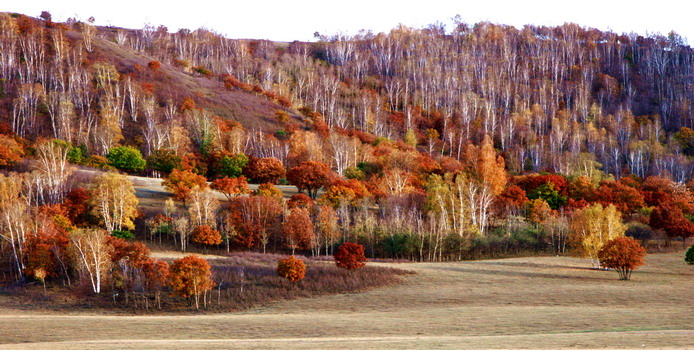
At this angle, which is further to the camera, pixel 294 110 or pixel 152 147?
pixel 294 110

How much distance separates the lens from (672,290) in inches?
2035

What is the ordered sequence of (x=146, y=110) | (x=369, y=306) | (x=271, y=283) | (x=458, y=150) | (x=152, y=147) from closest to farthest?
(x=369, y=306) < (x=271, y=283) < (x=152, y=147) < (x=146, y=110) < (x=458, y=150)

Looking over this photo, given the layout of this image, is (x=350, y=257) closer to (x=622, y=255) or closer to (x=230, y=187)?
(x=622, y=255)

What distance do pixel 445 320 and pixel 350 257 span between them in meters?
22.7

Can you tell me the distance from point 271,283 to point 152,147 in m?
80.8

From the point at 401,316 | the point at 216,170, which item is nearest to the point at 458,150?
the point at 216,170

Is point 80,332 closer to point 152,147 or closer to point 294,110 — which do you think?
point 152,147

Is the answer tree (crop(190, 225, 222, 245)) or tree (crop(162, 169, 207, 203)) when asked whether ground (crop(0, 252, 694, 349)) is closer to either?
tree (crop(190, 225, 222, 245))

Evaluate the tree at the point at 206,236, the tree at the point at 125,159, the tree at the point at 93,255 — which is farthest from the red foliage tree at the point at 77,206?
the tree at the point at 125,159

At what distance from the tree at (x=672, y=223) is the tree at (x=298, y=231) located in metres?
46.3

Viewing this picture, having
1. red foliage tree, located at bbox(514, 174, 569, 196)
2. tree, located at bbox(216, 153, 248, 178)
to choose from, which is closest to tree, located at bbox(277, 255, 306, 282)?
tree, located at bbox(216, 153, 248, 178)

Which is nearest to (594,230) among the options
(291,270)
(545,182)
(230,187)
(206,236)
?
(291,270)

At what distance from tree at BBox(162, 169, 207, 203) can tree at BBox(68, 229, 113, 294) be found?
2787 centimetres

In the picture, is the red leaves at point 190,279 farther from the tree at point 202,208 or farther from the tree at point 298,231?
the tree at point 202,208
